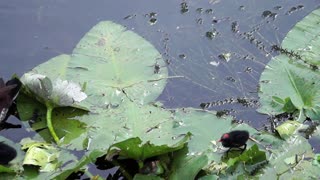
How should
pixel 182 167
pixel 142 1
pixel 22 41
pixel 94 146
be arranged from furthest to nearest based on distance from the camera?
pixel 142 1
pixel 22 41
pixel 94 146
pixel 182 167

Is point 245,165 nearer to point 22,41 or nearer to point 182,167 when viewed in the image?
point 182,167

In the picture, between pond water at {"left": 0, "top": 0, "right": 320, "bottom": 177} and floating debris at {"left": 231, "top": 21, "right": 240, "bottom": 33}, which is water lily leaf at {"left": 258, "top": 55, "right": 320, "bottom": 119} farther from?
floating debris at {"left": 231, "top": 21, "right": 240, "bottom": 33}

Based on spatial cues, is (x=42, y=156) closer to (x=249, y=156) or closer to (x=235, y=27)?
(x=249, y=156)

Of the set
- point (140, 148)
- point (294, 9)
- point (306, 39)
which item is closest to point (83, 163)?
point (140, 148)

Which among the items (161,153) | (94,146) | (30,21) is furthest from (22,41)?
(161,153)

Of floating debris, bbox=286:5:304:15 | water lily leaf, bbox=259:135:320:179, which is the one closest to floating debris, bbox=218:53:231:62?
floating debris, bbox=286:5:304:15
